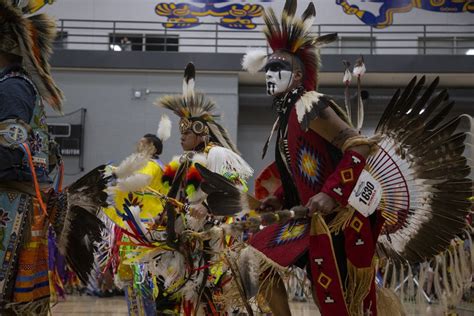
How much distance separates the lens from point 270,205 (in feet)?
8.64

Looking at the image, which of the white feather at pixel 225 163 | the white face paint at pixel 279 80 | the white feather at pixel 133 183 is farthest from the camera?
the white feather at pixel 225 163

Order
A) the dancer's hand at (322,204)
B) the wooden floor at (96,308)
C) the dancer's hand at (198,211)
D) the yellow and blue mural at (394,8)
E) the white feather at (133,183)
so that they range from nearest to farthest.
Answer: the dancer's hand at (322,204) < the white feather at (133,183) < the dancer's hand at (198,211) < the wooden floor at (96,308) < the yellow and blue mural at (394,8)

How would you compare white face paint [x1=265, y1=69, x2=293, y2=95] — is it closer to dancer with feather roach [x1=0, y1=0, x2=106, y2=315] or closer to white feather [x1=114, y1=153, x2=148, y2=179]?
white feather [x1=114, y1=153, x2=148, y2=179]

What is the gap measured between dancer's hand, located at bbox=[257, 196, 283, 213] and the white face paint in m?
0.45

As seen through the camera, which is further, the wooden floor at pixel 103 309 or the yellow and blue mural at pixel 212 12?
the yellow and blue mural at pixel 212 12

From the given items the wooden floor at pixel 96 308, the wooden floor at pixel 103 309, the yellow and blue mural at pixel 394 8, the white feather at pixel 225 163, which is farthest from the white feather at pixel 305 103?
the yellow and blue mural at pixel 394 8

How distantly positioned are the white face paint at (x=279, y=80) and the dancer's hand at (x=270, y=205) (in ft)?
1.49

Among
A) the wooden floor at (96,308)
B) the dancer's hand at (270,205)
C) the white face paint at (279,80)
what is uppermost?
the white face paint at (279,80)

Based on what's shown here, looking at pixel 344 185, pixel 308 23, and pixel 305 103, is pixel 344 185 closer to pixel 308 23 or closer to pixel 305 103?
pixel 305 103

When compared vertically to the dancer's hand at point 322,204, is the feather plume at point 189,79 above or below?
above

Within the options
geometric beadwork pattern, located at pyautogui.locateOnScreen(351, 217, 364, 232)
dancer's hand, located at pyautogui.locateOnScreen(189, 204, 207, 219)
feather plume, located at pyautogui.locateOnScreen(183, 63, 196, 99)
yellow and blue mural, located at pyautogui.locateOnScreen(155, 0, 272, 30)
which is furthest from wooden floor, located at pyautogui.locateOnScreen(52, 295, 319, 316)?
yellow and blue mural, located at pyautogui.locateOnScreen(155, 0, 272, 30)

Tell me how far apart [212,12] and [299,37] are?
931 centimetres

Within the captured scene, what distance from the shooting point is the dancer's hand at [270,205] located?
102 inches

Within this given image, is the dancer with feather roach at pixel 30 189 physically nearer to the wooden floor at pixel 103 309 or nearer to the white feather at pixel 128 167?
the white feather at pixel 128 167
